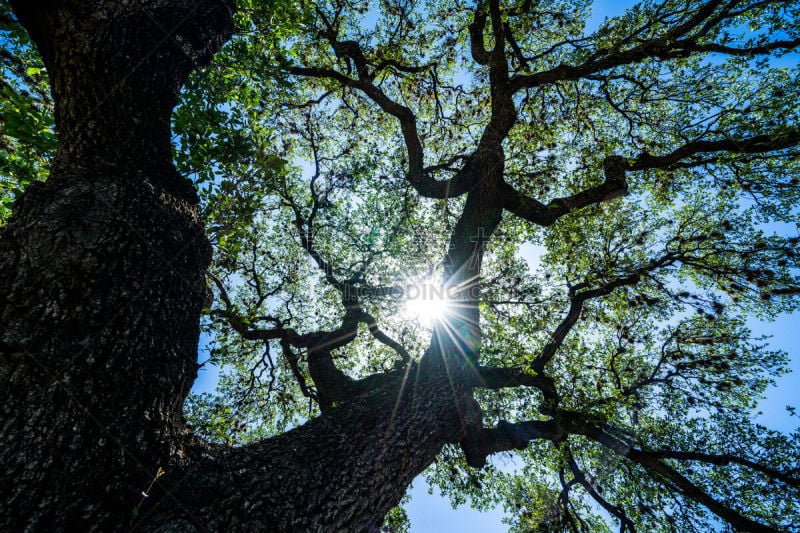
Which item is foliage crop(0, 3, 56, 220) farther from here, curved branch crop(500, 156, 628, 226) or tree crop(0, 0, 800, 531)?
curved branch crop(500, 156, 628, 226)

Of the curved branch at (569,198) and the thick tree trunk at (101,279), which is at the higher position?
the curved branch at (569,198)

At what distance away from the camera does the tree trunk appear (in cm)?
194

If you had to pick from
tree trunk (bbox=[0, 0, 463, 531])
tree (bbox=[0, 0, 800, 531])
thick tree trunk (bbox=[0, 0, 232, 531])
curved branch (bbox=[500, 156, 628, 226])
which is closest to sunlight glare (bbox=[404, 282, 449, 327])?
tree (bbox=[0, 0, 800, 531])

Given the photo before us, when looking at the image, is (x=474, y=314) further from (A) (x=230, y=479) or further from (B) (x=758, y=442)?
(B) (x=758, y=442)

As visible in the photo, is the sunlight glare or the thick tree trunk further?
the sunlight glare

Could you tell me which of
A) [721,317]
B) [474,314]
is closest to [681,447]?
[721,317]

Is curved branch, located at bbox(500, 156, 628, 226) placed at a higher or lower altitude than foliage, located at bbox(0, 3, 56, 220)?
higher

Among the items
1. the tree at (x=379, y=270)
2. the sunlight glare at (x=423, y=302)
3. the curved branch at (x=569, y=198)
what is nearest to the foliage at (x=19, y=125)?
the tree at (x=379, y=270)

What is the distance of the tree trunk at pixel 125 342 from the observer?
1.94m

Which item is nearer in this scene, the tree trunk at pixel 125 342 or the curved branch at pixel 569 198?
the tree trunk at pixel 125 342

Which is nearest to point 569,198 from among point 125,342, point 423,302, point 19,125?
point 423,302

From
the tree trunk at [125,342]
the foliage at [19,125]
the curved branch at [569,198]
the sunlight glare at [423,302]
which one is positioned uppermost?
the curved branch at [569,198]

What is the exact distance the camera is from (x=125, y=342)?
2342mm

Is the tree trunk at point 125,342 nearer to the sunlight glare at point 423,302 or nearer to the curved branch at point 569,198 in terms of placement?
the sunlight glare at point 423,302
